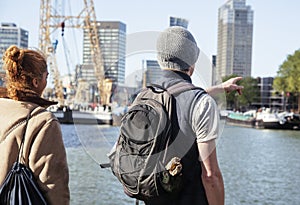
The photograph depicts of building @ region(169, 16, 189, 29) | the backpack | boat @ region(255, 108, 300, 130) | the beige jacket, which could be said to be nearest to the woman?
the beige jacket

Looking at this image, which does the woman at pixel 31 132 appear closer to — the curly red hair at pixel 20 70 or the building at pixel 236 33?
the curly red hair at pixel 20 70

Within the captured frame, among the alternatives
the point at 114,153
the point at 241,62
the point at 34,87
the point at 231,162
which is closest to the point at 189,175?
the point at 114,153

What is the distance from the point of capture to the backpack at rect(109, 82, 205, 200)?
269 cm

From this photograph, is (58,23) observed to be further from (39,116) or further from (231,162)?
(39,116)

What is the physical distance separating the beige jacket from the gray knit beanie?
2.20 feet

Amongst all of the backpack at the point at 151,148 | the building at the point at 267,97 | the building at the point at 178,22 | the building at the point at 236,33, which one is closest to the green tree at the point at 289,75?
the building at the point at 267,97

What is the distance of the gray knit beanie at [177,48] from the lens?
2.84m

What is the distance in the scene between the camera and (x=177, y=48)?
2848mm

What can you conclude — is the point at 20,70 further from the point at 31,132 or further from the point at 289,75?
the point at 289,75

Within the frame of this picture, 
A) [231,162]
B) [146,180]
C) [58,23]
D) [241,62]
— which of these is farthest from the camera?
[241,62]

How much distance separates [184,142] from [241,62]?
143425 millimetres

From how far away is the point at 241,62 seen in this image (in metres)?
144

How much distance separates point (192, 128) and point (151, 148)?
0.74 ft

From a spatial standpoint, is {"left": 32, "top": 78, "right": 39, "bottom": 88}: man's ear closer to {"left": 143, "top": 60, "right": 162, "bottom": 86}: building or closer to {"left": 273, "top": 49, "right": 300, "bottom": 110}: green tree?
{"left": 143, "top": 60, "right": 162, "bottom": 86}: building
